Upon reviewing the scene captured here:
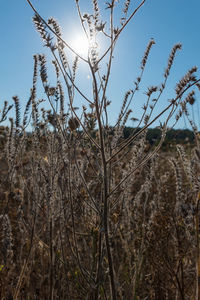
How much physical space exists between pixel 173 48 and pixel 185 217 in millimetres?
1238

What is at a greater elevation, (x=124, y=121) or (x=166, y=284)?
(x=124, y=121)

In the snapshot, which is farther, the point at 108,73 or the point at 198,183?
the point at 198,183

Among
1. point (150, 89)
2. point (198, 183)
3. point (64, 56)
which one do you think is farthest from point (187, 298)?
point (64, 56)

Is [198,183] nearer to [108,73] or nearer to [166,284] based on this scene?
[108,73]

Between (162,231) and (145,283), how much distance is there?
103 cm

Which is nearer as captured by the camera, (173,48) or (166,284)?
(173,48)

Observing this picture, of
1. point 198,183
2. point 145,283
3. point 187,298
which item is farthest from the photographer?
point 145,283

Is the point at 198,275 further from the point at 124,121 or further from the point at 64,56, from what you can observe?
the point at 64,56

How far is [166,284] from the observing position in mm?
2510

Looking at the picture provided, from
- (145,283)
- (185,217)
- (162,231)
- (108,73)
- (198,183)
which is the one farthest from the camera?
→ (145,283)

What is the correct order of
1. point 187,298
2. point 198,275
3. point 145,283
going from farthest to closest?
point 145,283 → point 187,298 → point 198,275

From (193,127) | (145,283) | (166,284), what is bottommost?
(145,283)

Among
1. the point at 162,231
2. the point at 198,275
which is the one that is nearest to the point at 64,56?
the point at 198,275

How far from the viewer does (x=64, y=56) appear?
4.65ft
